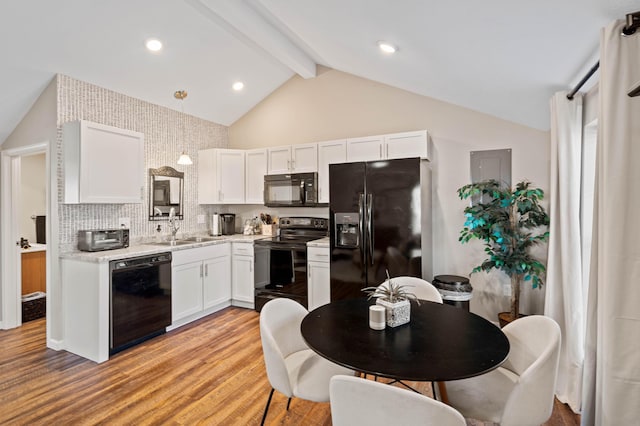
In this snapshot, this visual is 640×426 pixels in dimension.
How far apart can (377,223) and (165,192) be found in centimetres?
279

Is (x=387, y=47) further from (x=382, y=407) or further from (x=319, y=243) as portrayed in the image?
(x=382, y=407)

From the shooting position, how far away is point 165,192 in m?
4.18

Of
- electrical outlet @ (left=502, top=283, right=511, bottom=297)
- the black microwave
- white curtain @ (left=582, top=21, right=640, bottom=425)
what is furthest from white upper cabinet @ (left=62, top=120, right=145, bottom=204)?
electrical outlet @ (left=502, top=283, right=511, bottom=297)

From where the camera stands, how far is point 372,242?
11.0 feet

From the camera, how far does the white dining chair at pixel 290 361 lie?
163 centimetres

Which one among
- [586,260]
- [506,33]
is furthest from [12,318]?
[586,260]

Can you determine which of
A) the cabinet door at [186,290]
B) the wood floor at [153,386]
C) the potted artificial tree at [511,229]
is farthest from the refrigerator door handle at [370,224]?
the cabinet door at [186,290]

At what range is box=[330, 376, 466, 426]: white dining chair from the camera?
0.98m

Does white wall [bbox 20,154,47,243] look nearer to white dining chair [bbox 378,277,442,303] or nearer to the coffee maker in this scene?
the coffee maker

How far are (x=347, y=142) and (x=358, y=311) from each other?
253cm

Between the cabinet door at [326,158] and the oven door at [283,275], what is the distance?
0.75 m

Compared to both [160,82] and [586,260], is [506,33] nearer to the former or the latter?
[586,260]

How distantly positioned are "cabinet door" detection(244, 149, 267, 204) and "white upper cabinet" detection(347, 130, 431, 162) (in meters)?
1.32

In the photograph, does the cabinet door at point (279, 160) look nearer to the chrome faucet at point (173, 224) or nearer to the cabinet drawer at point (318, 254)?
the cabinet drawer at point (318, 254)
